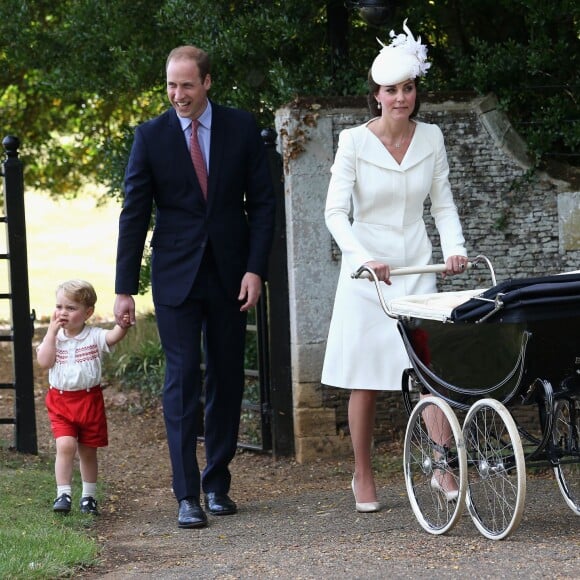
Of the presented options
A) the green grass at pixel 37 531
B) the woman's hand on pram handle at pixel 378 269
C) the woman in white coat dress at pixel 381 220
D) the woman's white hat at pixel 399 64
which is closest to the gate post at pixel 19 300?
the green grass at pixel 37 531

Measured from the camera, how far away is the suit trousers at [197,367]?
5.68 meters

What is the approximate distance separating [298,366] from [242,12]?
2.54 m

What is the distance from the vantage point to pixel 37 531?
17.6ft

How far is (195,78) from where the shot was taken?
5.58m

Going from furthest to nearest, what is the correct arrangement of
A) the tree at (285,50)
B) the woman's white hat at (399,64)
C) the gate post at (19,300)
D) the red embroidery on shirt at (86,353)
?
the gate post at (19,300), the tree at (285,50), the red embroidery on shirt at (86,353), the woman's white hat at (399,64)

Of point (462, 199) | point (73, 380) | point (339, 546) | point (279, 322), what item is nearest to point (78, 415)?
point (73, 380)

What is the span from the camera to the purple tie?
5.69m

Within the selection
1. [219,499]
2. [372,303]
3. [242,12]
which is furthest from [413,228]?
[242,12]

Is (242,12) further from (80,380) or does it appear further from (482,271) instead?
(80,380)

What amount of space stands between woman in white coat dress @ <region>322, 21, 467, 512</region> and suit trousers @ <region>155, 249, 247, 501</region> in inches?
19.8

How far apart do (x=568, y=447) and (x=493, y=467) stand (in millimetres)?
310

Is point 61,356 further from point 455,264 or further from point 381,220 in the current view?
point 455,264

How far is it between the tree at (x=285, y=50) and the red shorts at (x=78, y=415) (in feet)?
8.67

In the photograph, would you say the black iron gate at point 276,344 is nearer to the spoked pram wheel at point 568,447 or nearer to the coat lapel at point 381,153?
the coat lapel at point 381,153
